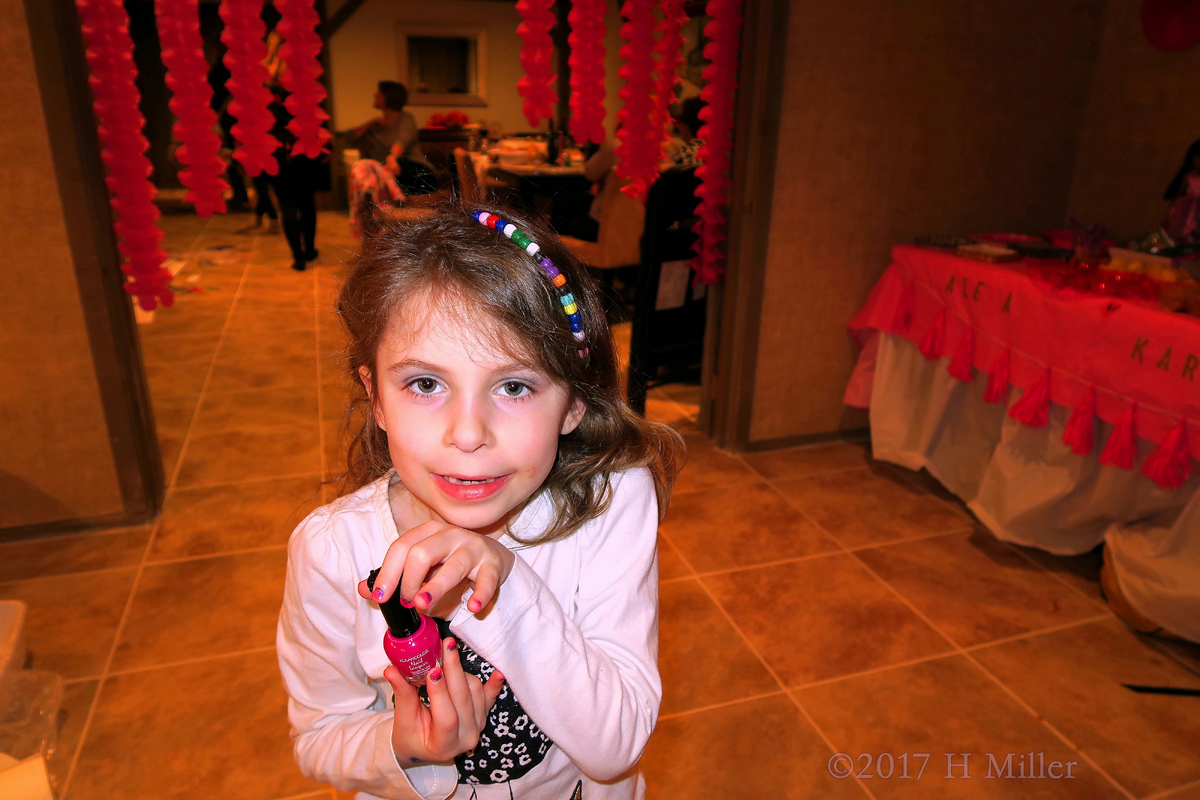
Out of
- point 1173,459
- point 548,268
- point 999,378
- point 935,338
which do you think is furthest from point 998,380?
point 548,268

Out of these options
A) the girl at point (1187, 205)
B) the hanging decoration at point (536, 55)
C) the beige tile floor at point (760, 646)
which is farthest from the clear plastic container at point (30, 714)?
the girl at point (1187, 205)

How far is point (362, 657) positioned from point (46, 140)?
1.80m

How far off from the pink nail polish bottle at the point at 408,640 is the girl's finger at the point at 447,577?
0.02 meters

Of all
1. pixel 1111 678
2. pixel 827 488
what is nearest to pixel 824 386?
pixel 827 488

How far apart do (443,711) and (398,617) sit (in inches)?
4.6

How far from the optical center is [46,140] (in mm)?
1911

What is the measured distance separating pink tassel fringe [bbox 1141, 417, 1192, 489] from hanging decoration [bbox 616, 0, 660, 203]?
168 centimetres

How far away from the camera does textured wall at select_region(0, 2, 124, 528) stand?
189 centimetres

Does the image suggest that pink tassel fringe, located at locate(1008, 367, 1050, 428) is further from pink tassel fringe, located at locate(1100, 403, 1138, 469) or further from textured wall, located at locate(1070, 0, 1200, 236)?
textured wall, located at locate(1070, 0, 1200, 236)

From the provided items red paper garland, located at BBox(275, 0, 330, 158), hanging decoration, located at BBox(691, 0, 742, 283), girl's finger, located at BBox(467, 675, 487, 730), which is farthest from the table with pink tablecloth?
red paper garland, located at BBox(275, 0, 330, 158)

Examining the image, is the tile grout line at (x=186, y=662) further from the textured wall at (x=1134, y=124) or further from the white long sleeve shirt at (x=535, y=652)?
the textured wall at (x=1134, y=124)

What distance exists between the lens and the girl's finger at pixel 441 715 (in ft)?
2.11

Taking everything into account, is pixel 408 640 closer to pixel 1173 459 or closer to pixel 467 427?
pixel 467 427

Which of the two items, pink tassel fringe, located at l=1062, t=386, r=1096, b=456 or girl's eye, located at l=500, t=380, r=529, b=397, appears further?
pink tassel fringe, located at l=1062, t=386, r=1096, b=456
